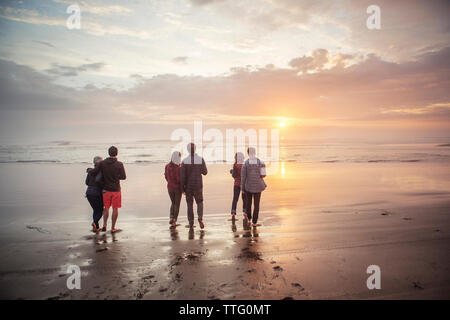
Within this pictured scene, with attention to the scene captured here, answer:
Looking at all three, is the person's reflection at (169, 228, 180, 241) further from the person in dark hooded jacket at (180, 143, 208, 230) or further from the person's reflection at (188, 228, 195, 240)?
the person in dark hooded jacket at (180, 143, 208, 230)

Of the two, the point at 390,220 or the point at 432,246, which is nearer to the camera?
the point at 432,246

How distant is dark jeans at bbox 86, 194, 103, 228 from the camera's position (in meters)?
6.72

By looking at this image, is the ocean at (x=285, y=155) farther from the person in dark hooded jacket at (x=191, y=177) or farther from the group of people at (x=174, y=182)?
the person in dark hooded jacket at (x=191, y=177)

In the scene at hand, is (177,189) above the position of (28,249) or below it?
above

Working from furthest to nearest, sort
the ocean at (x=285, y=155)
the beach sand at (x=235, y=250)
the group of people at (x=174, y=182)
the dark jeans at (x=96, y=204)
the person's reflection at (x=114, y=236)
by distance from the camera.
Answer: the ocean at (x=285, y=155) < the dark jeans at (x=96, y=204) < the group of people at (x=174, y=182) < the person's reflection at (x=114, y=236) < the beach sand at (x=235, y=250)

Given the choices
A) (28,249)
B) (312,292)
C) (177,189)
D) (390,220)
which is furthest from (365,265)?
(28,249)

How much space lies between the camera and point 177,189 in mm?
7121

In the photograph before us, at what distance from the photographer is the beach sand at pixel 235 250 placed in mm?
3846

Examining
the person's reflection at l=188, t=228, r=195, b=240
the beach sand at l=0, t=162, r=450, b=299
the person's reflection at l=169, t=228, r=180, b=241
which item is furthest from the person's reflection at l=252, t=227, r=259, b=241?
the person's reflection at l=169, t=228, r=180, b=241

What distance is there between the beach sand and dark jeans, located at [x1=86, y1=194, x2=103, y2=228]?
429 mm

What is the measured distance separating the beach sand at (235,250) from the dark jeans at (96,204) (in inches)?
16.9

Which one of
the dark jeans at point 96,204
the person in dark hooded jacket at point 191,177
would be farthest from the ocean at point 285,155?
the dark jeans at point 96,204
